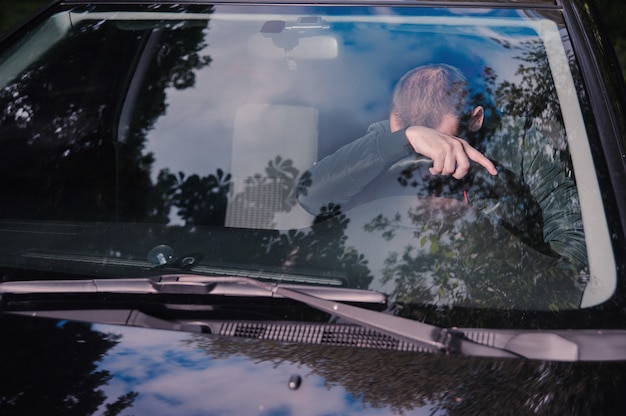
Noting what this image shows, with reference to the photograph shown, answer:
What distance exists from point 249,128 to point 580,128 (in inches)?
35.7

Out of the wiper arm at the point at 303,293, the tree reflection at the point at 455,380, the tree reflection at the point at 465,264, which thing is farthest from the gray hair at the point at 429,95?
the tree reflection at the point at 455,380

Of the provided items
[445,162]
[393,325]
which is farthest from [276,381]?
[445,162]

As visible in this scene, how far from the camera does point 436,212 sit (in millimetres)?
1950

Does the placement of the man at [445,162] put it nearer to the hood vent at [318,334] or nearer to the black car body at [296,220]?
the black car body at [296,220]

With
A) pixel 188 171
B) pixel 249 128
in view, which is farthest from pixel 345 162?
pixel 188 171

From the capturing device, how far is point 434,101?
213 centimetres

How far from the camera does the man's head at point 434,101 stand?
2117 mm

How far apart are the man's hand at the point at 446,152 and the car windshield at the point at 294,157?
0.03 metres

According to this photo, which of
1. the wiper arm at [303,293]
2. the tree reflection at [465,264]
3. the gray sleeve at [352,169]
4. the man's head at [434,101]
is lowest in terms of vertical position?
the wiper arm at [303,293]

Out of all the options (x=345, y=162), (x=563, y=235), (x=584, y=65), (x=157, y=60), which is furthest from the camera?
(x=157, y=60)

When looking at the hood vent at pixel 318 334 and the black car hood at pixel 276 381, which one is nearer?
the black car hood at pixel 276 381

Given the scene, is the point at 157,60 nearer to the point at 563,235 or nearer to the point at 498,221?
the point at 498,221

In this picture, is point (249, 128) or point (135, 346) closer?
point (135, 346)

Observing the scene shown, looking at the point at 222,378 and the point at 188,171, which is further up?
the point at 188,171
